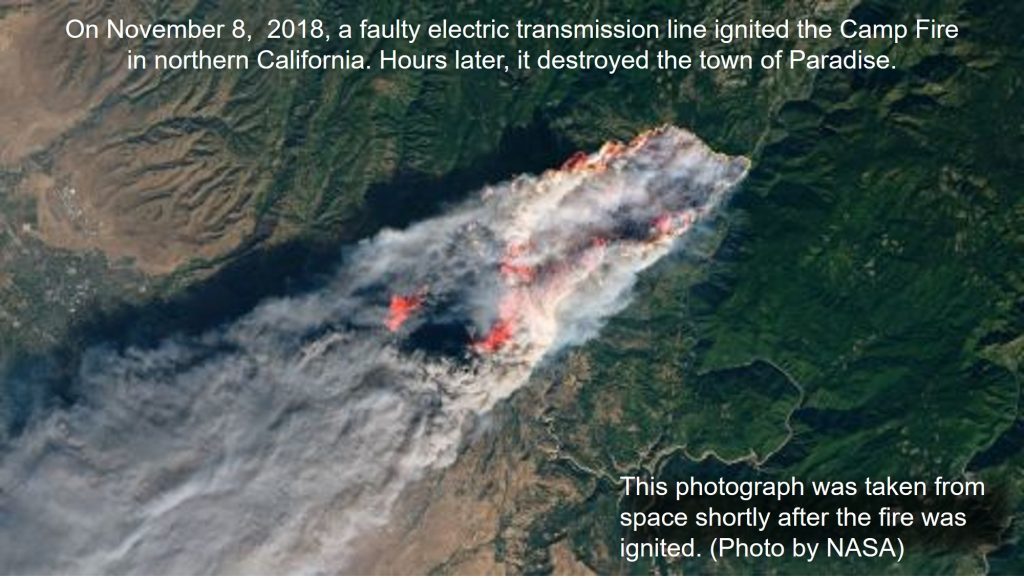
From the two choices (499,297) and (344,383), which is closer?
(344,383)

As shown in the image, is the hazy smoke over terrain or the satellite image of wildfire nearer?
the hazy smoke over terrain

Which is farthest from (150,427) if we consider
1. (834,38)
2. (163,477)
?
(834,38)

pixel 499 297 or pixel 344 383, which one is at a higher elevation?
pixel 499 297

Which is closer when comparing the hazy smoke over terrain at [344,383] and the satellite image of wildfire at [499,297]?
the hazy smoke over terrain at [344,383]
